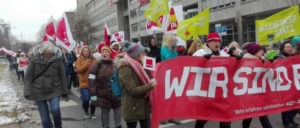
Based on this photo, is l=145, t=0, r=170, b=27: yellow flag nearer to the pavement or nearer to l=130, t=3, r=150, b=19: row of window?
the pavement

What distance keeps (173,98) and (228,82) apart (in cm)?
84

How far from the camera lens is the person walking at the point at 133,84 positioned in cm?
338

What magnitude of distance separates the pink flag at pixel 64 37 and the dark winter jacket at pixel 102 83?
11.0ft

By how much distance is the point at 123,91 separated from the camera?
3615mm

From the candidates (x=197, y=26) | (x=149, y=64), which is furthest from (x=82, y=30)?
(x=149, y=64)

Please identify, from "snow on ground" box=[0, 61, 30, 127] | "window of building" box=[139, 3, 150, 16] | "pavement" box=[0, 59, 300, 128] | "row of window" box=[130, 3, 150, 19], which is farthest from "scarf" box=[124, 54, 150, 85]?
"window of building" box=[139, 3, 150, 16]

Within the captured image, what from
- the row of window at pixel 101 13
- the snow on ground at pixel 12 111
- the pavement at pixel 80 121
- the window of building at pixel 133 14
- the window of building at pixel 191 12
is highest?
the row of window at pixel 101 13

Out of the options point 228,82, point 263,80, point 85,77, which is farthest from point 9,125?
point 263,80

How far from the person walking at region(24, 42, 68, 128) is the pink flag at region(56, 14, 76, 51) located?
3.35 meters

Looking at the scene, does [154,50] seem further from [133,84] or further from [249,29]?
[249,29]

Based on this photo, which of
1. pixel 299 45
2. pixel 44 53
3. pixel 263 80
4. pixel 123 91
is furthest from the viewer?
pixel 299 45

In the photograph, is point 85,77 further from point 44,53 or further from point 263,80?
point 263,80

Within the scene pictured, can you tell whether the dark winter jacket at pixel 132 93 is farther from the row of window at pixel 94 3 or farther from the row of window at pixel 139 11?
the row of window at pixel 94 3

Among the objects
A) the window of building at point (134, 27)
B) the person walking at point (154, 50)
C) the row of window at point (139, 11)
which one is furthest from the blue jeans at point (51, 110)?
the window of building at point (134, 27)
